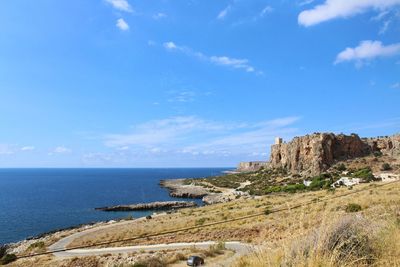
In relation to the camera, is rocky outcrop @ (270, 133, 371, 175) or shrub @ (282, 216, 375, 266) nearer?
shrub @ (282, 216, 375, 266)

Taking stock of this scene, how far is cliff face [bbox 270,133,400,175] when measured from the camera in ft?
328

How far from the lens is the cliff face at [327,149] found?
10000cm

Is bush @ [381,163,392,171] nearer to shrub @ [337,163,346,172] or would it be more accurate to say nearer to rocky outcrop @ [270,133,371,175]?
shrub @ [337,163,346,172]

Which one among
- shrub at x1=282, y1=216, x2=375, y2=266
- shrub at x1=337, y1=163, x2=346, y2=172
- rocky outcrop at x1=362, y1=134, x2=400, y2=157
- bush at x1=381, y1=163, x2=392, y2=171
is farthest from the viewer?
rocky outcrop at x1=362, y1=134, x2=400, y2=157

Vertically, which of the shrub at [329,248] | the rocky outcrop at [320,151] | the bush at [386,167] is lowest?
the shrub at [329,248]

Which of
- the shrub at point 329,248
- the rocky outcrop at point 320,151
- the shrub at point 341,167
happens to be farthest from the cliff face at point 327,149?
the shrub at point 329,248

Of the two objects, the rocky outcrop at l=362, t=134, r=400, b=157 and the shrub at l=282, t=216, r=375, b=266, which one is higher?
the rocky outcrop at l=362, t=134, r=400, b=157

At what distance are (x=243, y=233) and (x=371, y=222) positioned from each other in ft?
59.4

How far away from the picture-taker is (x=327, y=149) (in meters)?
102

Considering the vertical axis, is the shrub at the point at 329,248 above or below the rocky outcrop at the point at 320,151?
below

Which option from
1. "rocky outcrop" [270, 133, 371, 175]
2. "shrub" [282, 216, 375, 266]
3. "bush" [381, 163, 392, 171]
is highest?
"rocky outcrop" [270, 133, 371, 175]

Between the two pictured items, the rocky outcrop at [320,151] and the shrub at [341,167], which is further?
the rocky outcrop at [320,151]

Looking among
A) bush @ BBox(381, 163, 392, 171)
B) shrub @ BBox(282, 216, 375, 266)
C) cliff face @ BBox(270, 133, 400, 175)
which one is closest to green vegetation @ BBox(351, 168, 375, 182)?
bush @ BBox(381, 163, 392, 171)

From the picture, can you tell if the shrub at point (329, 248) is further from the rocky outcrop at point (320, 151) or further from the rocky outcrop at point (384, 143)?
the rocky outcrop at point (384, 143)
